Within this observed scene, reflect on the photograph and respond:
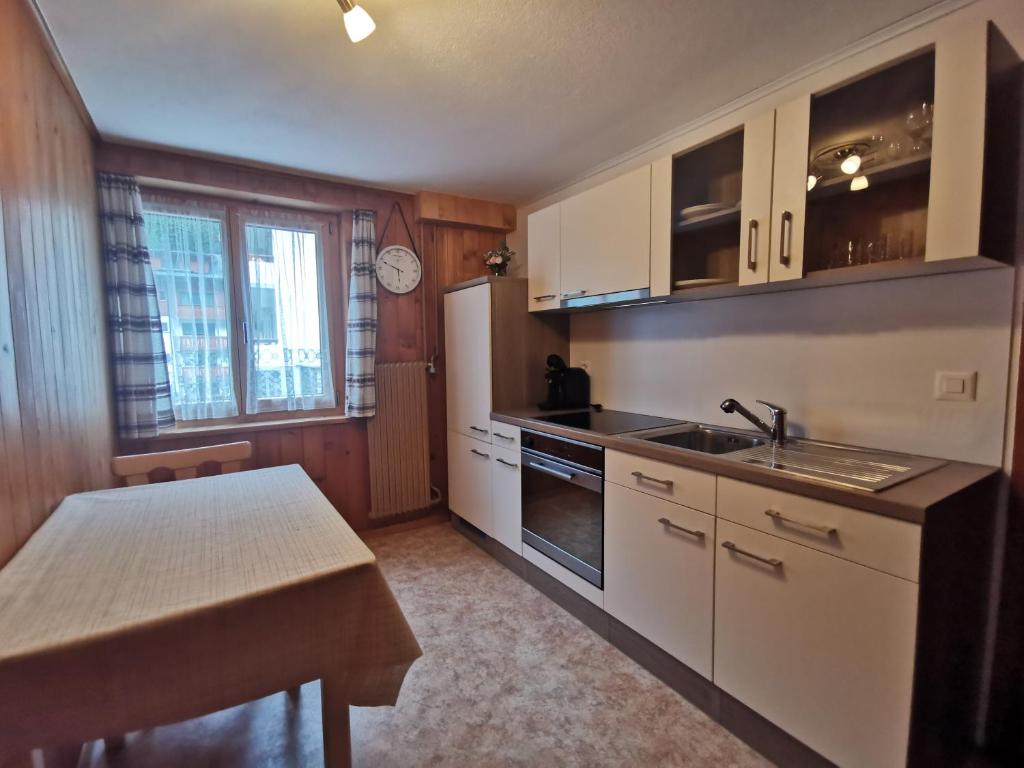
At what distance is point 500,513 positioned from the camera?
2.73m

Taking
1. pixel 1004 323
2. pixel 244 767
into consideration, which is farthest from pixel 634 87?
pixel 244 767

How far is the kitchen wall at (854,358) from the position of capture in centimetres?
140

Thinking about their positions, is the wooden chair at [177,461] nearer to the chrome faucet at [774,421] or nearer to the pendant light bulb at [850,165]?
the chrome faucet at [774,421]

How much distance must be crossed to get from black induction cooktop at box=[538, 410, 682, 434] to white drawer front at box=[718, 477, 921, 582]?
65 centimetres

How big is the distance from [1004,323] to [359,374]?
299cm

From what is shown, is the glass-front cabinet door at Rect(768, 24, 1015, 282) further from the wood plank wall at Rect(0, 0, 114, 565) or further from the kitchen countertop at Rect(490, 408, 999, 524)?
the wood plank wall at Rect(0, 0, 114, 565)

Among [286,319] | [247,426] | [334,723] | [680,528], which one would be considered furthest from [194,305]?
[680,528]

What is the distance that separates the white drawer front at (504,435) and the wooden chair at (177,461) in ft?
4.23

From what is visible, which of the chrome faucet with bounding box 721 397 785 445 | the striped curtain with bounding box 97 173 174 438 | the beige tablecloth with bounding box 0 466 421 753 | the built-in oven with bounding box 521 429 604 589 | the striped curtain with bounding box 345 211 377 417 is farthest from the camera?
the striped curtain with bounding box 345 211 377 417

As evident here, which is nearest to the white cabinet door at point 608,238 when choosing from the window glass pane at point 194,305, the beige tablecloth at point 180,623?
the beige tablecloth at point 180,623

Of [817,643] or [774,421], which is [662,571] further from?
[774,421]

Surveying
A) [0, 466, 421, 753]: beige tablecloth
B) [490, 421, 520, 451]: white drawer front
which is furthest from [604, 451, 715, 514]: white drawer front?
[0, 466, 421, 753]: beige tablecloth

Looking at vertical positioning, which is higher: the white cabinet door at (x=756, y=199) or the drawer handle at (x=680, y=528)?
the white cabinet door at (x=756, y=199)

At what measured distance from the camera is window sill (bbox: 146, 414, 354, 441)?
2572mm
